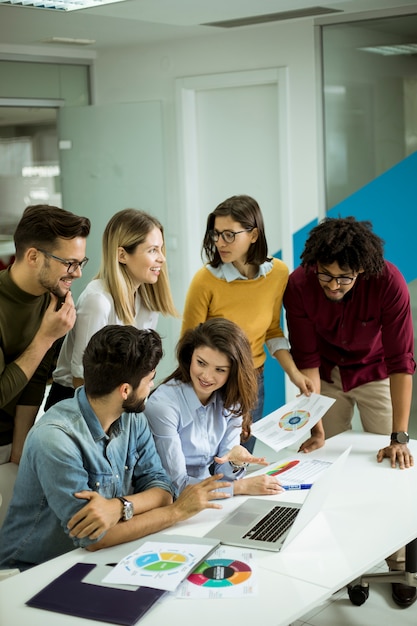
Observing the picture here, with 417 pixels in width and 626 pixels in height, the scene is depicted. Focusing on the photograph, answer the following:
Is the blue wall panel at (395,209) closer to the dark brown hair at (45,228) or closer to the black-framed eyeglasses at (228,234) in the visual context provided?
the black-framed eyeglasses at (228,234)

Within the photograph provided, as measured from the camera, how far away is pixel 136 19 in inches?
182

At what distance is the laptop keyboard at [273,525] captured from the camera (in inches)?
89.6

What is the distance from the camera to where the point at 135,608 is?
1.87m

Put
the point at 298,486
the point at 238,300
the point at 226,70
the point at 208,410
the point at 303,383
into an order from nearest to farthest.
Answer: the point at 298,486 → the point at 208,410 → the point at 303,383 → the point at 238,300 → the point at 226,70

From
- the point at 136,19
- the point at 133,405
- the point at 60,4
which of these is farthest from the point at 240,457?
the point at 136,19

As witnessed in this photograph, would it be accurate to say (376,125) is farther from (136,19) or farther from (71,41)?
(71,41)

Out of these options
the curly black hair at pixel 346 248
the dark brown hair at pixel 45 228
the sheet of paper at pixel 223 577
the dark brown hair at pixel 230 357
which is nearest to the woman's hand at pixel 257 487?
the dark brown hair at pixel 230 357

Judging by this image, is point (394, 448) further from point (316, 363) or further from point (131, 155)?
point (131, 155)

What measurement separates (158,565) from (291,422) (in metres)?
1.03

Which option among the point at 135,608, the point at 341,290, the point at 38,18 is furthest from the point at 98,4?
the point at 135,608

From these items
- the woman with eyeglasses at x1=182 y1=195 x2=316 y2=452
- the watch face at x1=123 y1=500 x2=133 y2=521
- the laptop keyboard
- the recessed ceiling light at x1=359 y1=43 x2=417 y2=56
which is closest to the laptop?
the laptop keyboard

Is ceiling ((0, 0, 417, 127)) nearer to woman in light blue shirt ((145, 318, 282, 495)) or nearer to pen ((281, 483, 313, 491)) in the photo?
woman in light blue shirt ((145, 318, 282, 495))

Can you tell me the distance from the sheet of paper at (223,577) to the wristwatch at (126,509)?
Result: 0.86 ft

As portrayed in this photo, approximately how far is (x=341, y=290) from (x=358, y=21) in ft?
7.29
